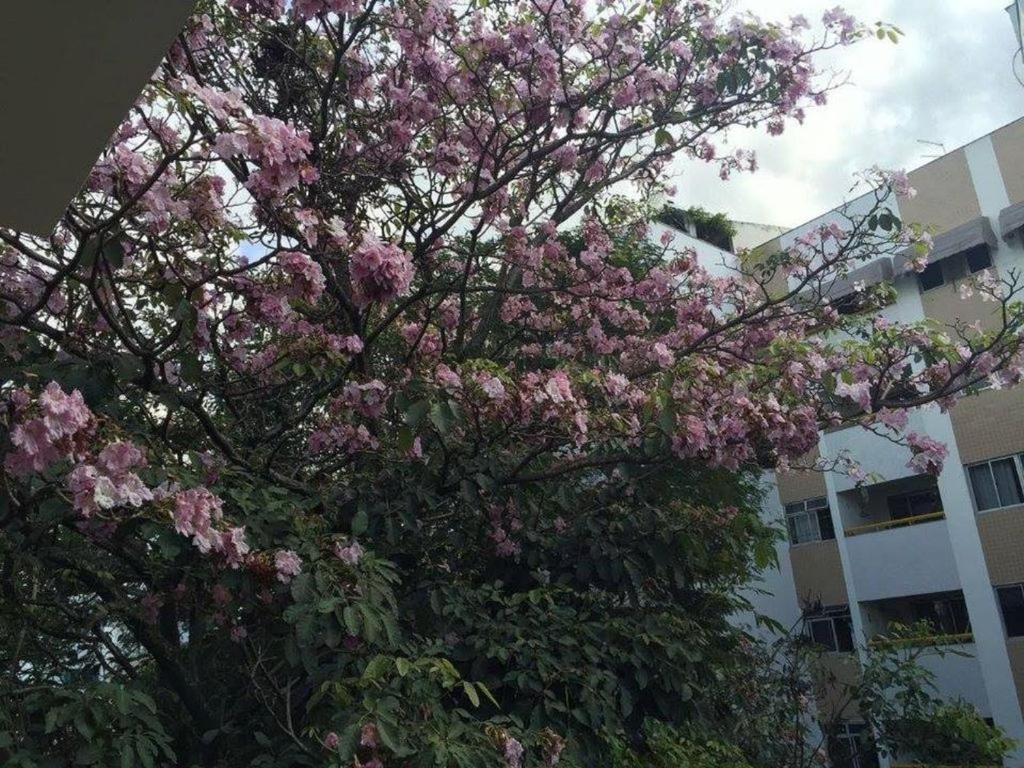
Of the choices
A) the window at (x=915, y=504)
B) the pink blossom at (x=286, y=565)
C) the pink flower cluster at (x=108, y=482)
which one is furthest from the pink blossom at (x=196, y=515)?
the window at (x=915, y=504)

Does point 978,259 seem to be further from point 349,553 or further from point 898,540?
point 349,553

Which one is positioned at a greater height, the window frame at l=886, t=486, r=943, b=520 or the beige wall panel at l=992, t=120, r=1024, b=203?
the beige wall panel at l=992, t=120, r=1024, b=203

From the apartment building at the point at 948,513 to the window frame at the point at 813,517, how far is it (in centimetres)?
2

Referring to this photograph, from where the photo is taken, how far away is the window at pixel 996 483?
14922mm

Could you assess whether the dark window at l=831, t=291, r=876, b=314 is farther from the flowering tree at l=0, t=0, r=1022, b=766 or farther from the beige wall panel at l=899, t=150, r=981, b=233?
the beige wall panel at l=899, t=150, r=981, b=233

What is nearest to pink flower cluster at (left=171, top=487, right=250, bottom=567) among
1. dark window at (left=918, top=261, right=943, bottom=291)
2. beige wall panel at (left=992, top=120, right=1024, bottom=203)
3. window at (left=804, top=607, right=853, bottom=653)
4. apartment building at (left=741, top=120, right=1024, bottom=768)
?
apartment building at (left=741, top=120, right=1024, bottom=768)

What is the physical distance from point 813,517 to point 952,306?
181 inches

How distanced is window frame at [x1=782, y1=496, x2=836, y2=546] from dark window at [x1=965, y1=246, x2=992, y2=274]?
15.8 ft

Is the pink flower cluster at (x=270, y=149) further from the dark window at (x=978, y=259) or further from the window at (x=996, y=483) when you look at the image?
the dark window at (x=978, y=259)

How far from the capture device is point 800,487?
729 inches

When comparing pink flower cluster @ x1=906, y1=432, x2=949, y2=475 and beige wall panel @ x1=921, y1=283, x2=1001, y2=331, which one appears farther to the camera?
beige wall panel @ x1=921, y1=283, x2=1001, y2=331

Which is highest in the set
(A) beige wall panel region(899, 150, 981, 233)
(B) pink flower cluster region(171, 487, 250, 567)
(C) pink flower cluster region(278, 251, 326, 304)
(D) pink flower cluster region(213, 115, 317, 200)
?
(A) beige wall panel region(899, 150, 981, 233)

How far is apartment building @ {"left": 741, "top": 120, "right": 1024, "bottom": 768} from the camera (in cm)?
1468

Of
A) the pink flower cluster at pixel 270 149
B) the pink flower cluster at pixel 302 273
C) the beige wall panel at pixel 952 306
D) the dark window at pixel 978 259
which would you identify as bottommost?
the pink flower cluster at pixel 302 273
